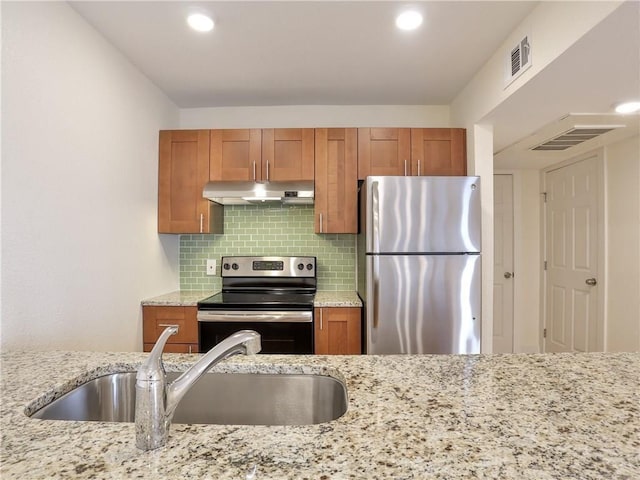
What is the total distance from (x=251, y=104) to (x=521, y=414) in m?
2.81

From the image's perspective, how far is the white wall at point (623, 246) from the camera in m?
2.64

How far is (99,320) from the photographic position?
190cm

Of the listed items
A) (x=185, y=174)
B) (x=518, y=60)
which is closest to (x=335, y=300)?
(x=185, y=174)

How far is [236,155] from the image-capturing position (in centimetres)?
263

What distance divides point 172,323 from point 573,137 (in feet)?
11.0

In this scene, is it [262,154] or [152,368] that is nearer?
[152,368]

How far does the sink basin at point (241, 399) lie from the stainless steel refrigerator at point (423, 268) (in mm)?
1238

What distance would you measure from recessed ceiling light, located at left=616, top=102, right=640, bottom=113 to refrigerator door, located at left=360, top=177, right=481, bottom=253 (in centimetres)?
94

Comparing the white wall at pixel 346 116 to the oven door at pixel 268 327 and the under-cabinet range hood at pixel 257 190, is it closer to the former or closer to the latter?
the under-cabinet range hood at pixel 257 190

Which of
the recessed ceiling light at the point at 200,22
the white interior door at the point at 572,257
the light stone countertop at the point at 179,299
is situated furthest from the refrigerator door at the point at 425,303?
the white interior door at the point at 572,257

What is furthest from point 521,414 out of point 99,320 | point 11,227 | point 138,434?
point 99,320

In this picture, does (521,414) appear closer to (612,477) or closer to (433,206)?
(612,477)

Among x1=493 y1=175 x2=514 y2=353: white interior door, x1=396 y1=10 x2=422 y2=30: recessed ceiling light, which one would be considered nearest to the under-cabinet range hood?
x1=396 y1=10 x2=422 y2=30: recessed ceiling light

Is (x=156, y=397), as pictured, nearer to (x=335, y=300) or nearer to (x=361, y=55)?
(x=335, y=300)
